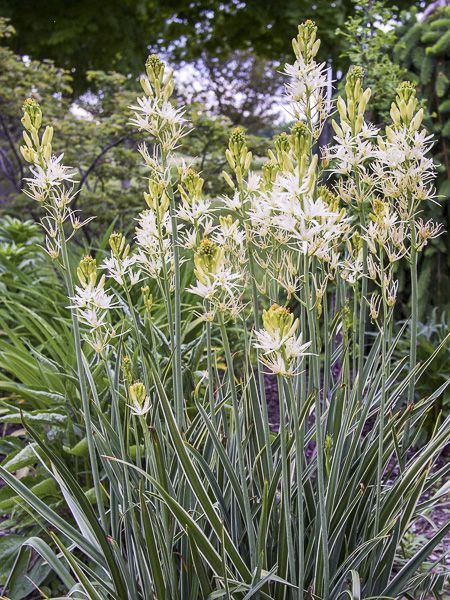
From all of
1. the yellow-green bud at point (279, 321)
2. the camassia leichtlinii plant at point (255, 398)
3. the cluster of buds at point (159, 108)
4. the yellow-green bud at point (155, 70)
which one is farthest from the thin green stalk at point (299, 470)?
the yellow-green bud at point (155, 70)

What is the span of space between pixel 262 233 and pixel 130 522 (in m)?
0.86

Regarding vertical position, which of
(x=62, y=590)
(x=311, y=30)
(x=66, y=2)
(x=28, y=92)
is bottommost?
(x=62, y=590)

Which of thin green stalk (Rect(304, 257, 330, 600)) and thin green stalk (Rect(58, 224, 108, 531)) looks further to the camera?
thin green stalk (Rect(58, 224, 108, 531))

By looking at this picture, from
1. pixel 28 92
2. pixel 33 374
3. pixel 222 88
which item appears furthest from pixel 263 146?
pixel 222 88

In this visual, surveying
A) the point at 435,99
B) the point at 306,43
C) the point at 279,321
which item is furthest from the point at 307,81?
the point at 435,99

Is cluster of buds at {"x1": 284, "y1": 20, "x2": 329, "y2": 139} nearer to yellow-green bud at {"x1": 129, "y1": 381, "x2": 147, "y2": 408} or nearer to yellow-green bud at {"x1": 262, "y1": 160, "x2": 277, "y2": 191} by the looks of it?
yellow-green bud at {"x1": 262, "y1": 160, "x2": 277, "y2": 191}

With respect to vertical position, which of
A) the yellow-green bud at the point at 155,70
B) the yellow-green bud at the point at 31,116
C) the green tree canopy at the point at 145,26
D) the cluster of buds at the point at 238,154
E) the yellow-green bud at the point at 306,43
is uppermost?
the green tree canopy at the point at 145,26

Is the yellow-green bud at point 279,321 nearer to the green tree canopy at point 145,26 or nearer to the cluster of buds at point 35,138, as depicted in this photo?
the cluster of buds at point 35,138

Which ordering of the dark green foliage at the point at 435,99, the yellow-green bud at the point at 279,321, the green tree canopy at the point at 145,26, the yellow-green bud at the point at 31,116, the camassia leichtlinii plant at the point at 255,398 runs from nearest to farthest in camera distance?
the yellow-green bud at the point at 279,321
the camassia leichtlinii plant at the point at 255,398
the yellow-green bud at the point at 31,116
the dark green foliage at the point at 435,99
the green tree canopy at the point at 145,26

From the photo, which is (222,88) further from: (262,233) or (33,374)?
(262,233)

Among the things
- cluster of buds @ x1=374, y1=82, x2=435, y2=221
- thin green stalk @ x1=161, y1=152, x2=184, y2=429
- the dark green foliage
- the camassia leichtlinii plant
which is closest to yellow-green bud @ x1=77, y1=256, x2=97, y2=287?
the camassia leichtlinii plant

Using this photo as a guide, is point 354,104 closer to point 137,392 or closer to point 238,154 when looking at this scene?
point 238,154

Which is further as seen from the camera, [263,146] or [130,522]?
[263,146]

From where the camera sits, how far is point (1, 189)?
8.59 metres
